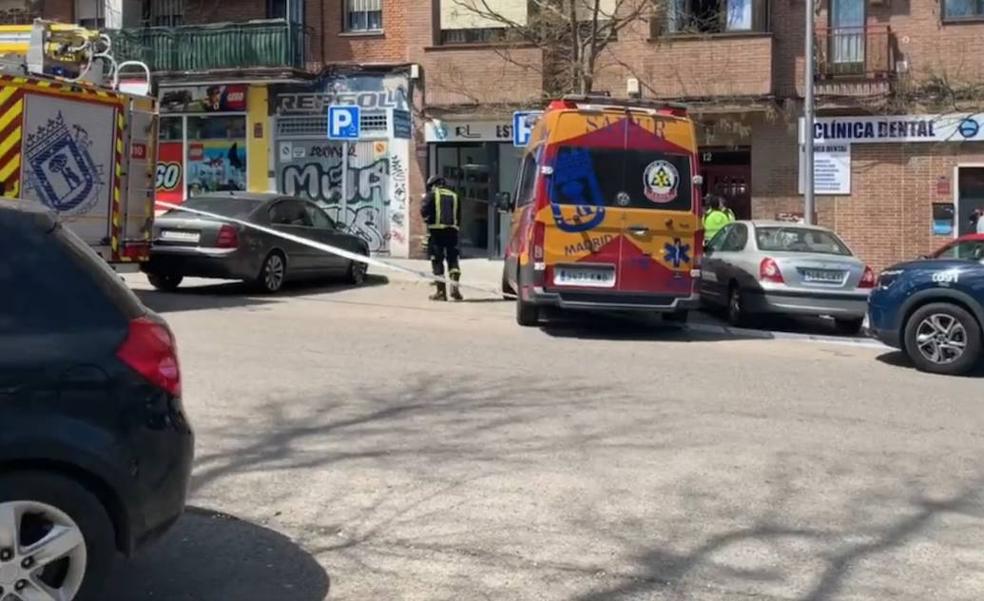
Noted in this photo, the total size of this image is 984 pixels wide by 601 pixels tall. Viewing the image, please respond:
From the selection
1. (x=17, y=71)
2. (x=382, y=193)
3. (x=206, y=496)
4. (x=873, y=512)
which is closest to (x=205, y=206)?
(x=17, y=71)

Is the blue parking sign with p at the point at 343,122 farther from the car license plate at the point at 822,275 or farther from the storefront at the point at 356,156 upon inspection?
the car license plate at the point at 822,275

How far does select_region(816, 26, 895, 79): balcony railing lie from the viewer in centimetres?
2239

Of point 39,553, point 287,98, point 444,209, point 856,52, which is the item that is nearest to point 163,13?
point 287,98

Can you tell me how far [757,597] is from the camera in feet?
15.7

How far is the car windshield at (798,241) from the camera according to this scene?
14.7 meters

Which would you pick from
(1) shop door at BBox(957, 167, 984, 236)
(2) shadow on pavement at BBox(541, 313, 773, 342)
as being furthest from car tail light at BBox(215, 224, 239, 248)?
(1) shop door at BBox(957, 167, 984, 236)

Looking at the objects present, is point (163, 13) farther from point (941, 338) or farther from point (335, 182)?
point (941, 338)

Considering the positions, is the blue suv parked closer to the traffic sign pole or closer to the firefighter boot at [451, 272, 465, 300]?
the firefighter boot at [451, 272, 465, 300]

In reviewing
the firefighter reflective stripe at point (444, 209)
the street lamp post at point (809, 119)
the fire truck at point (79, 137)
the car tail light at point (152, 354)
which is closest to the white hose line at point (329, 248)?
the firefighter reflective stripe at point (444, 209)

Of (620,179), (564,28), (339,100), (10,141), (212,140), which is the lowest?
(620,179)

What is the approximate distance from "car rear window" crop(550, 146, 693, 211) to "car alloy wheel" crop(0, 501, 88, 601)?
9211 mm

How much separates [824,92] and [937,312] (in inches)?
487

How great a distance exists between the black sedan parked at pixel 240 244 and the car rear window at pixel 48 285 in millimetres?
11648

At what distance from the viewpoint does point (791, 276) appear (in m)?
14.1
